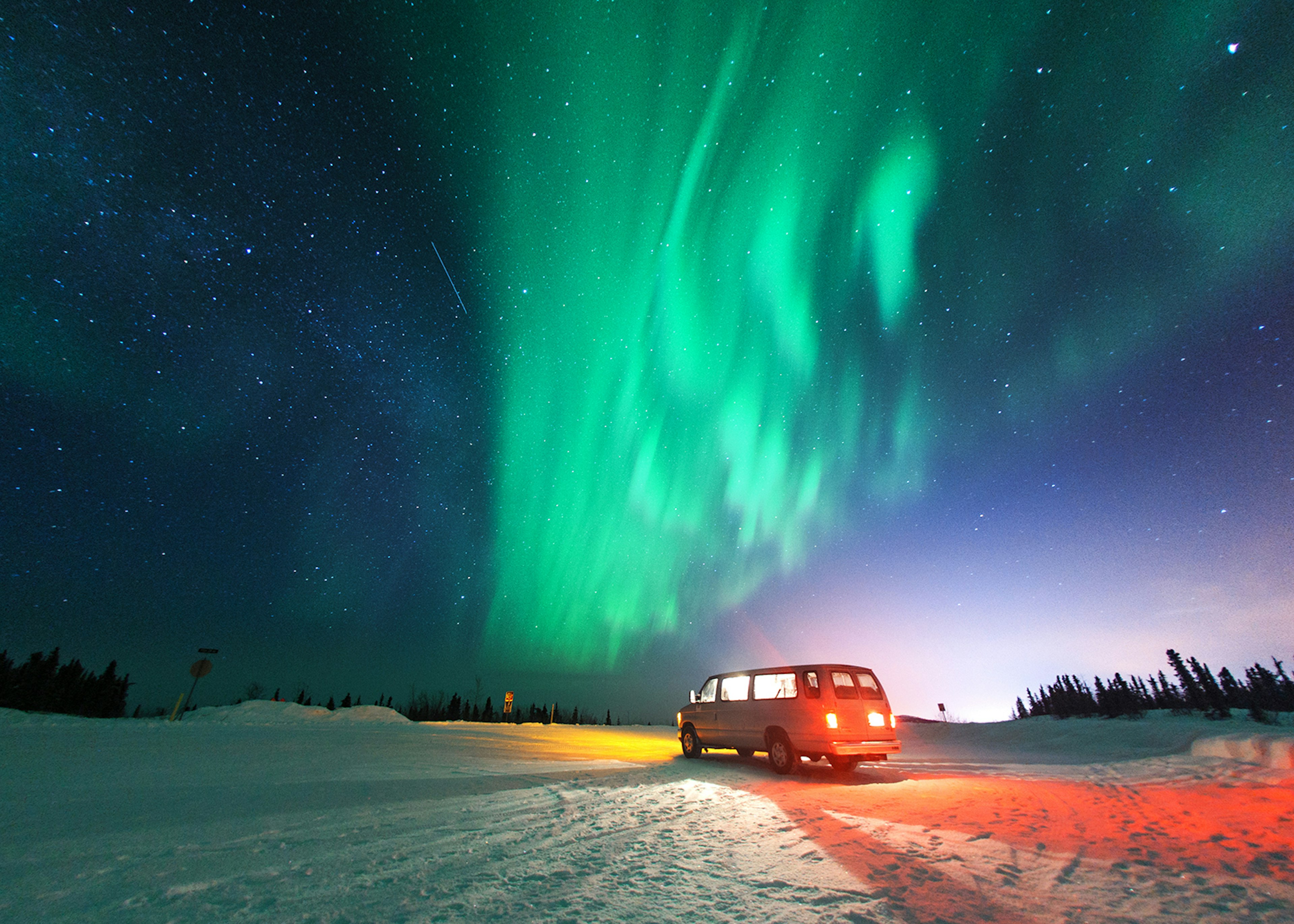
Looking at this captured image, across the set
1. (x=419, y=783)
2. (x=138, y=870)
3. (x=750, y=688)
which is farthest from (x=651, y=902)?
(x=750, y=688)

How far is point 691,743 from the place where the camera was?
1516 cm

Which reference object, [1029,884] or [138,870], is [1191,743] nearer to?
[1029,884]

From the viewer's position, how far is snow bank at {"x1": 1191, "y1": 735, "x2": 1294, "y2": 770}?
11.9 m

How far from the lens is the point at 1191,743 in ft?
55.7

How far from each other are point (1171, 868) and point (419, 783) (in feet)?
31.3

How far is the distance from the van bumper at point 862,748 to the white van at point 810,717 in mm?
15

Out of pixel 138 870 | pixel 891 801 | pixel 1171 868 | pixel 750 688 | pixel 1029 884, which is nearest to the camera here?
pixel 138 870

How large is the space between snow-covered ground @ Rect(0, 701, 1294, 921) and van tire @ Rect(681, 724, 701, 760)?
351cm

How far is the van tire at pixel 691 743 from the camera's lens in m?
15.0

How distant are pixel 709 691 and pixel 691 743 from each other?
1712 millimetres

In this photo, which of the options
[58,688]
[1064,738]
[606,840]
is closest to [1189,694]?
[1064,738]

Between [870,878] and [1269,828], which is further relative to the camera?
[1269,828]

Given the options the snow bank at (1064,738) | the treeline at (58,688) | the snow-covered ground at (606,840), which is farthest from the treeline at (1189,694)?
the treeline at (58,688)

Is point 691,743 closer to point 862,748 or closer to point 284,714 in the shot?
point 862,748
